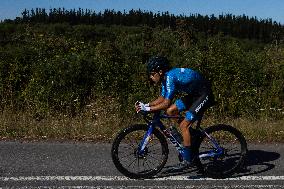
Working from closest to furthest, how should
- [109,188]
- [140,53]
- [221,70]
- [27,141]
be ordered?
[109,188] → [27,141] → [221,70] → [140,53]

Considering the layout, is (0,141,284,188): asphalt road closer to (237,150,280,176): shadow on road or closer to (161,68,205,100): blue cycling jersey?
(237,150,280,176): shadow on road

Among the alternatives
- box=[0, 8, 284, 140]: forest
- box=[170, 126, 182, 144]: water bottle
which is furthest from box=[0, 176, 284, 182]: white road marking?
box=[0, 8, 284, 140]: forest

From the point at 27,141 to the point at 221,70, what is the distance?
17.3 feet

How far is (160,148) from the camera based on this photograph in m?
5.76

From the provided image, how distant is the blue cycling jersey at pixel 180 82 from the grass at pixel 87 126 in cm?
256

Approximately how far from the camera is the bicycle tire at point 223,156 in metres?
5.74

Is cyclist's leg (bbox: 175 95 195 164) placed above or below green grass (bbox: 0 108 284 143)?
above

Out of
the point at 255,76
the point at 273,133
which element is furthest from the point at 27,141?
the point at 255,76

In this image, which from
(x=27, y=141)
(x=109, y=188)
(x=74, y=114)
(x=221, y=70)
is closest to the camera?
(x=109, y=188)

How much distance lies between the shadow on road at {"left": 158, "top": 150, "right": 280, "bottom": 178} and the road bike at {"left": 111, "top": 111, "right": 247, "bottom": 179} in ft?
0.40

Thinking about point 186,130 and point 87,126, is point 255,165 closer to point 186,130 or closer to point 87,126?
point 186,130

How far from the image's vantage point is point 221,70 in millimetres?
10750

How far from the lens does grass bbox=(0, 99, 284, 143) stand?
785 cm

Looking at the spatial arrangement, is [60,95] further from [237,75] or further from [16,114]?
[237,75]
